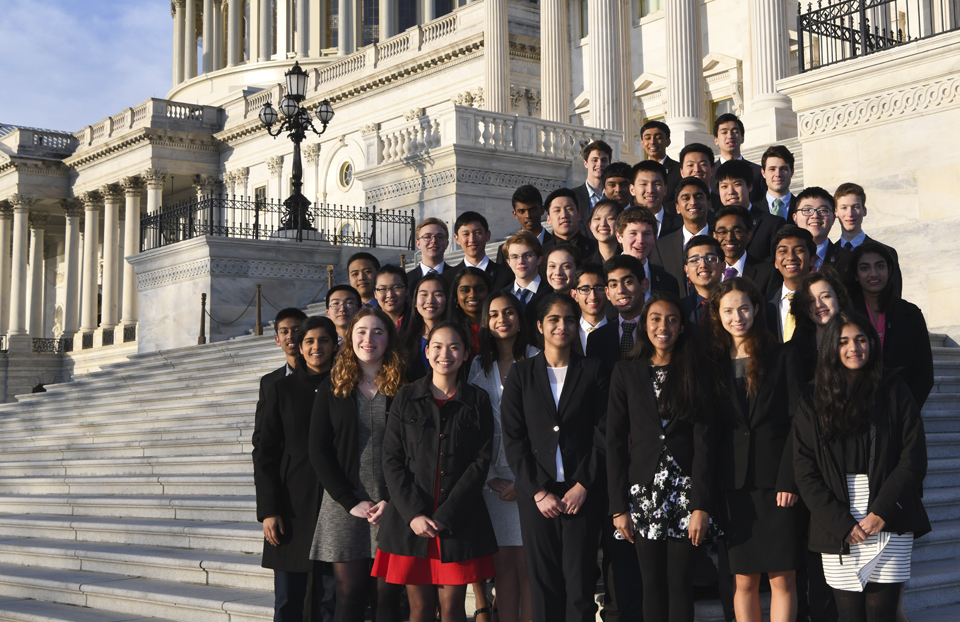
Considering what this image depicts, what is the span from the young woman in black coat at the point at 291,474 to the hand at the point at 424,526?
1082 mm

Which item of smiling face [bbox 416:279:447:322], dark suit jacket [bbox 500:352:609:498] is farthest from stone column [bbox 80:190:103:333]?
dark suit jacket [bbox 500:352:609:498]

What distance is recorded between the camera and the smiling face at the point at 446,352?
5.80 metres

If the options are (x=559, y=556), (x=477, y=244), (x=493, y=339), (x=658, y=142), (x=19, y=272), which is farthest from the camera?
(x=19, y=272)

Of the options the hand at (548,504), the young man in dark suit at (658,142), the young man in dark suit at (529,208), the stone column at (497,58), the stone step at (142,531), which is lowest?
the stone step at (142,531)

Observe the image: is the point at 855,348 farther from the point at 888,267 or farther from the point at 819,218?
the point at 819,218

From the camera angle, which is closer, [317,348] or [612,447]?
[612,447]

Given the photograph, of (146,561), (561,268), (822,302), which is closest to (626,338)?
(561,268)

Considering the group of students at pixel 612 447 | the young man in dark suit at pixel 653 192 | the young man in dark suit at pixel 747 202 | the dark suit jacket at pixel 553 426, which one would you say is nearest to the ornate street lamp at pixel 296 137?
the young man in dark suit at pixel 653 192

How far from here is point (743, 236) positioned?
22.8ft

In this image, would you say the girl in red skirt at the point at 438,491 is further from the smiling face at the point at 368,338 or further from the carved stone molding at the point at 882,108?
the carved stone molding at the point at 882,108

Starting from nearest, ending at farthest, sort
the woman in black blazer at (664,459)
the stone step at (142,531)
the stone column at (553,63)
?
the woman in black blazer at (664,459) < the stone step at (142,531) < the stone column at (553,63)

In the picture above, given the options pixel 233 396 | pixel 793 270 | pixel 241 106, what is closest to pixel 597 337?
pixel 793 270

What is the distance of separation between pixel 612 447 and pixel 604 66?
23.6m

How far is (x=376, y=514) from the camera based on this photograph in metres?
5.85
